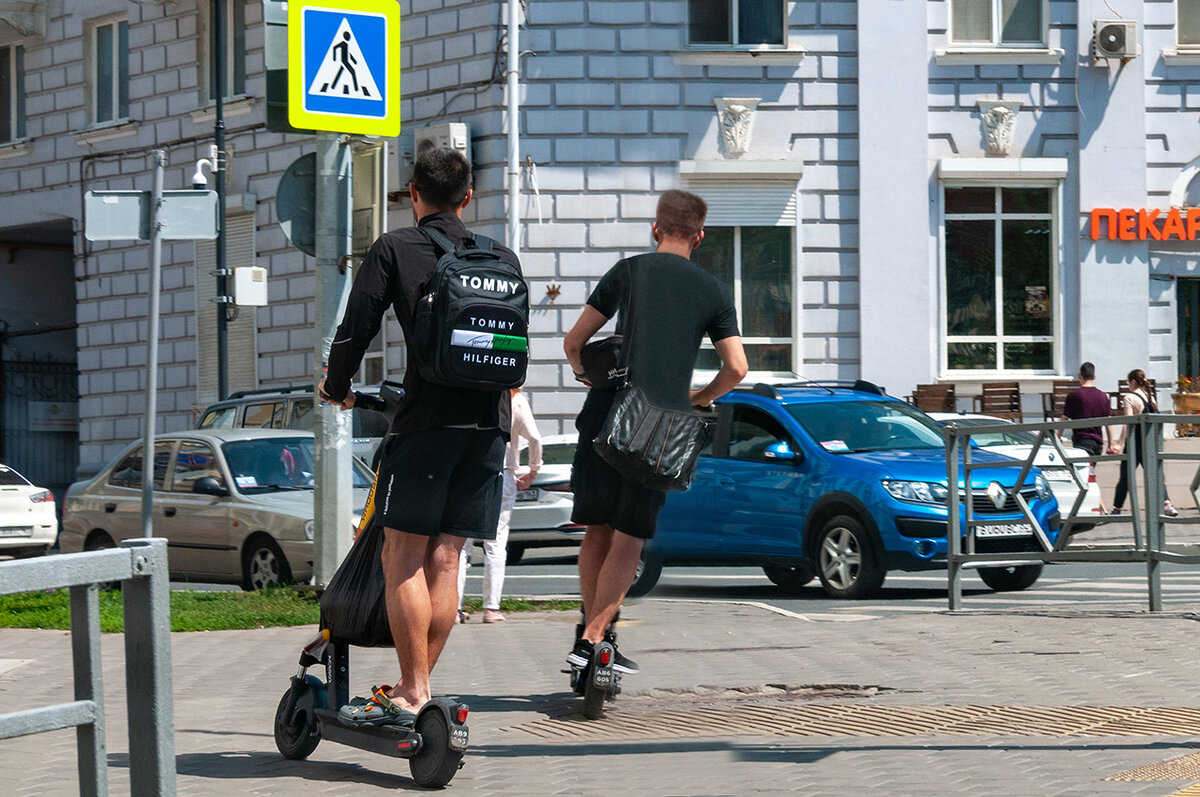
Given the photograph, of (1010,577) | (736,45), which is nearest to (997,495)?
(1010,577)

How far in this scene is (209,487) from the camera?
1360 centimetres

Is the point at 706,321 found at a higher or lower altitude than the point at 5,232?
lower

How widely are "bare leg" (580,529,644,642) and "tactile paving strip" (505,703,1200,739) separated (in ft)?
1.15

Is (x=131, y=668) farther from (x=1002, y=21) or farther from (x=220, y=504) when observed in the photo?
(x=1002, y=21)

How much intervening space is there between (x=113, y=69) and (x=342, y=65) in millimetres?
17749

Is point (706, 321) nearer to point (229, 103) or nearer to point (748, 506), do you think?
point (748, 506)

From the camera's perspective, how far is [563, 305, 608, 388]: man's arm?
248 inches

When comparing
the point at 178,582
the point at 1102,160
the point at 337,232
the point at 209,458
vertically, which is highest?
the point at 1102,160

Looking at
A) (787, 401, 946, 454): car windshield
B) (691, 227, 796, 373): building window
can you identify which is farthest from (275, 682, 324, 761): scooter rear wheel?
(691, 227, 796, 373): building window

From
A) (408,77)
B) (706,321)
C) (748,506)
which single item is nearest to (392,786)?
(706,321)

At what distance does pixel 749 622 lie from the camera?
9.76m

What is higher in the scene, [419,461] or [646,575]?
[419,461]

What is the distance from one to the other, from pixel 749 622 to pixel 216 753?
448cm

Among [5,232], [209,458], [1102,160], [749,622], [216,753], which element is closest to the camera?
[216,753]
